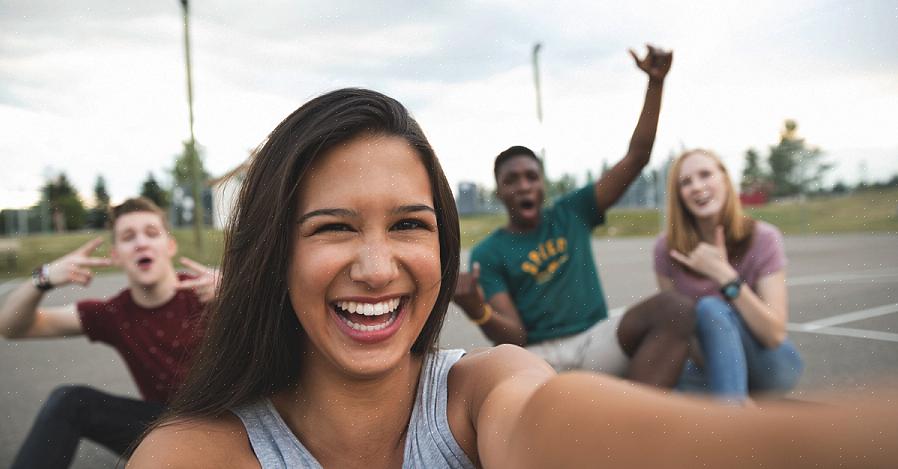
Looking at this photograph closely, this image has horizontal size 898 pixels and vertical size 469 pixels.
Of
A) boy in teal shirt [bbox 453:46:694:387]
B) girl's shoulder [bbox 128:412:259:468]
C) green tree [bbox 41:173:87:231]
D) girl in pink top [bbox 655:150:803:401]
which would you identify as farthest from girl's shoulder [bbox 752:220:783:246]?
green tree [bbox 41:173:87:231]

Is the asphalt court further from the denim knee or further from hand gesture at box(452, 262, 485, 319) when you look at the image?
the denim knee

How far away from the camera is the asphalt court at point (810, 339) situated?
97.3 inches

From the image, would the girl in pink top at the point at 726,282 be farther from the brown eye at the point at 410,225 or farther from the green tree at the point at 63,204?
the green tree at the point at 63,204

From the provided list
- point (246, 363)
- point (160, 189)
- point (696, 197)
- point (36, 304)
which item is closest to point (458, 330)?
point (160, 189)

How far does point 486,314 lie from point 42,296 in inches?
54.1

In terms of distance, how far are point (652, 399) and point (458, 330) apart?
368 cm

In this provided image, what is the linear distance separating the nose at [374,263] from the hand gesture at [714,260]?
4.35 ft

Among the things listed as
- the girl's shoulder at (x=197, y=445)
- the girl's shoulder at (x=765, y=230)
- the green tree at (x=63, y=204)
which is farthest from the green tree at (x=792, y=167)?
the green tree at (x=63, y=204)

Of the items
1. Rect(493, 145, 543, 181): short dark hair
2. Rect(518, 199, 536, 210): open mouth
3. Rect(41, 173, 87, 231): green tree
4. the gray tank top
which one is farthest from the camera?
Rect(41, 173, 87, 231): green tree

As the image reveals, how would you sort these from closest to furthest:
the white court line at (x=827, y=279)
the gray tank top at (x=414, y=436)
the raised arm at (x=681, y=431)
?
the raised arm at (x=681, y=431), the gray tank top at (x=414, y=436), the white court line at (x=827, y=279)

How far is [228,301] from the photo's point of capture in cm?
93

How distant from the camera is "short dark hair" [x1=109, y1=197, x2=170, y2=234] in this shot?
75.3 inches

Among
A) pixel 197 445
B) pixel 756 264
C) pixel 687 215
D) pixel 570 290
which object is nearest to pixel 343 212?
pixel 197 445

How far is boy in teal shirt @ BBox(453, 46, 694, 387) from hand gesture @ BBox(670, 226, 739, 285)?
18 cm
